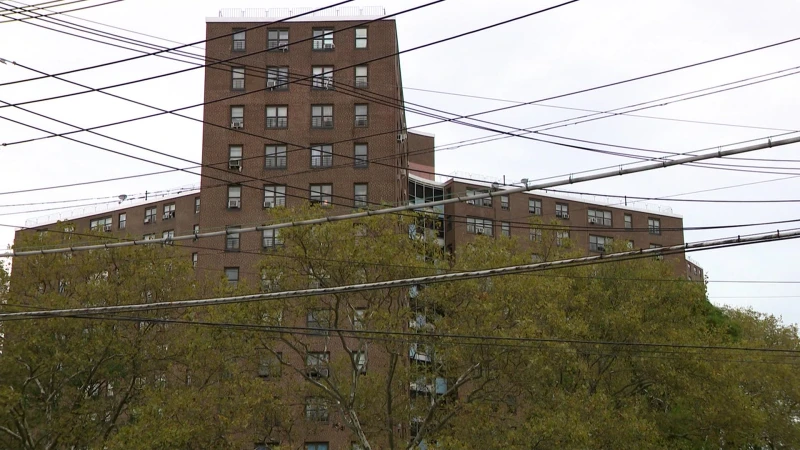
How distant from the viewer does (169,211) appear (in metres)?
97.6

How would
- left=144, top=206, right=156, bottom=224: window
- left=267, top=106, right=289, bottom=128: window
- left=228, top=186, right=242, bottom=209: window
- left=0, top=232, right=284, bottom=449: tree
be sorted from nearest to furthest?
left=0, top=232, right=284, bottom=449: tree < left=228, top=186, right=242, bottom=209: window < left=267, top=106, right=289, bottom=128: window < left=144, top=206, right=156, bottom=224: window

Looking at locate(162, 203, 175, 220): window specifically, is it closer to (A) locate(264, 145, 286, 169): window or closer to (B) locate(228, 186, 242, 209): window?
(B) locate(228, 186, 242, 209): window

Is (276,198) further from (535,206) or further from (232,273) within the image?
(535,206)

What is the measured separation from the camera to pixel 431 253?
46.5m

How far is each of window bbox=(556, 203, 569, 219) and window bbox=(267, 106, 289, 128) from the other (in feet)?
132

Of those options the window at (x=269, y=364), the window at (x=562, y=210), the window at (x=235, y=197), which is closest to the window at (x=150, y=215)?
the window at (x=235, y=197)

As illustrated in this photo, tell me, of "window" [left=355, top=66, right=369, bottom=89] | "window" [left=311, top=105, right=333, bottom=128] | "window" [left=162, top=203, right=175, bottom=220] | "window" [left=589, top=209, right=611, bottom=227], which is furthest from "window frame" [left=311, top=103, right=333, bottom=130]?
"window" [left=589, top=209, right=611, bottom=227]

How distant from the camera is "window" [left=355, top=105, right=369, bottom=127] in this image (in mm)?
69812

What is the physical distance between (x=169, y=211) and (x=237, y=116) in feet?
98.4

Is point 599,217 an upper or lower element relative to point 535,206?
lower

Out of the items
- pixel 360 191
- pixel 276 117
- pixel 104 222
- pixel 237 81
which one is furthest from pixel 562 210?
pixel 104 222

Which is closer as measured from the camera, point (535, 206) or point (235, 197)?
point (235, 197)

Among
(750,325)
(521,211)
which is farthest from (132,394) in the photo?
(521,211)

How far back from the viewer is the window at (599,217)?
344 ft
